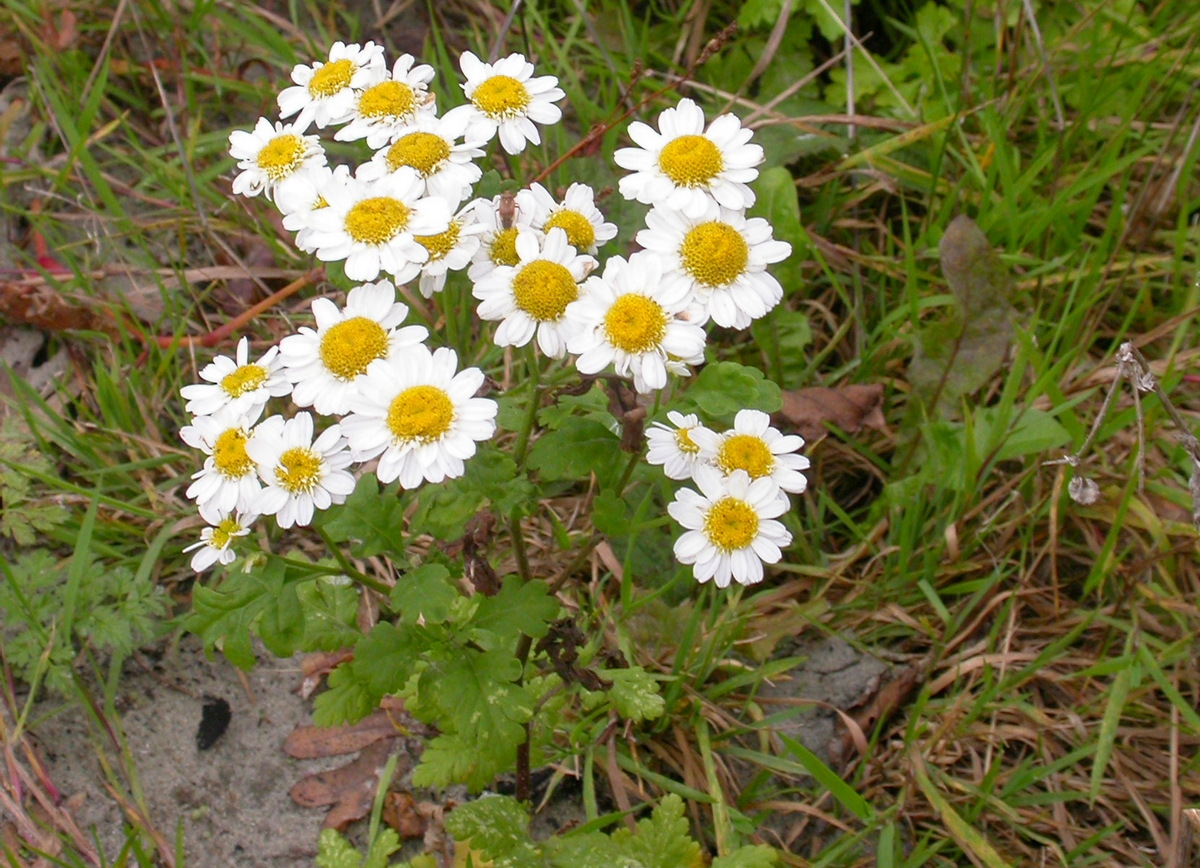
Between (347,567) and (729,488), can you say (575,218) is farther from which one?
(347,567)

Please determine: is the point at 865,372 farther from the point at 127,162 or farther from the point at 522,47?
the point at 127,162

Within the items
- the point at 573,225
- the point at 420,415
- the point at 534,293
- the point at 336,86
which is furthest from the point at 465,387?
the point at 336,86

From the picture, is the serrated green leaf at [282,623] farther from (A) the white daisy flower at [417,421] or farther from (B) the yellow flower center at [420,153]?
(B) the yellow flower center at [420,153]

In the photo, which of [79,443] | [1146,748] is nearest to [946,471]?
[1146,748]

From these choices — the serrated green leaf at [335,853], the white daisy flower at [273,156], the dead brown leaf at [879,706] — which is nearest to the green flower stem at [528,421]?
the white daisy flower at [273,156]

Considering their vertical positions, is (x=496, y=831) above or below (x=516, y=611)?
below

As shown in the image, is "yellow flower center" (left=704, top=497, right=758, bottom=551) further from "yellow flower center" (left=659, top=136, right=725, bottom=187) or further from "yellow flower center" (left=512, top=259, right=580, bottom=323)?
"yellow flower center" (left=659, top=136, right=725, bottom=187)
